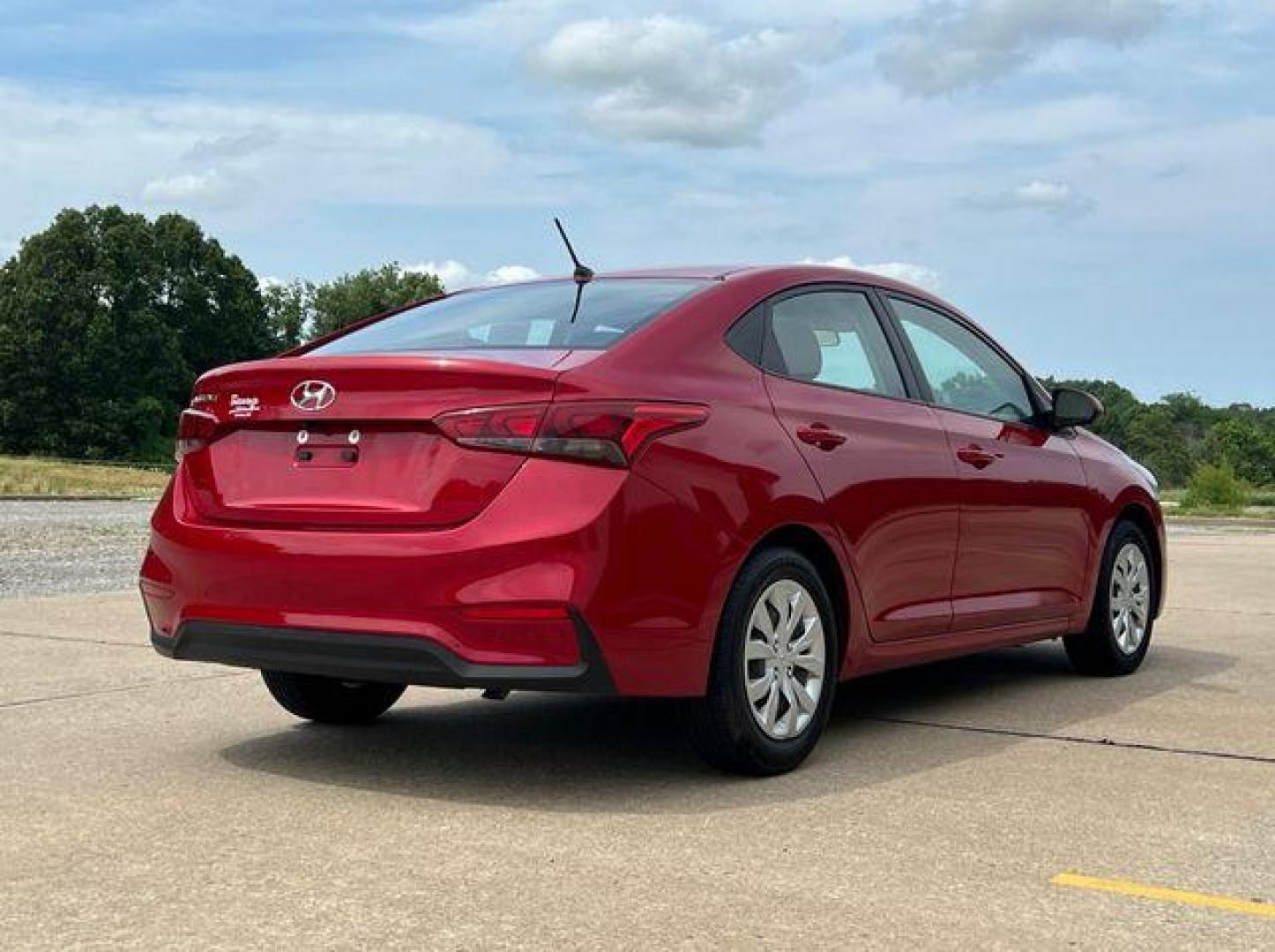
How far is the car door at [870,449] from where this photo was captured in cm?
536

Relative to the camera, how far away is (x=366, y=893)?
3.72 m

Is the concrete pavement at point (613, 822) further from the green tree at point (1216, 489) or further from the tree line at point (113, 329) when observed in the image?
the tree line at point (113, 329)

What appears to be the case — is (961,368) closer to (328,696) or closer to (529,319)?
(529,319)

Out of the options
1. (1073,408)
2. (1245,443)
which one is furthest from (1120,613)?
(1245,443)

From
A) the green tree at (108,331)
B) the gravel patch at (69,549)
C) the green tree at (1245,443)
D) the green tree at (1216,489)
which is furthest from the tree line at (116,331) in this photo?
the gravel patch at (69,549)

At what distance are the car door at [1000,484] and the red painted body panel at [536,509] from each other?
24.0 inches

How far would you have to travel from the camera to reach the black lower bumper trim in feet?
14.8

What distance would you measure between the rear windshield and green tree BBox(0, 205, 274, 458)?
74105mm

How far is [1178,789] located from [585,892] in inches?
84.3

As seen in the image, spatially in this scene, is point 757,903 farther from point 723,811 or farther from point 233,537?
point 233,537

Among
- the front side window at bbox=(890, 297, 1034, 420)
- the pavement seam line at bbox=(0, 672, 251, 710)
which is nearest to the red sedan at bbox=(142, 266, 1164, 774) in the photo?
the front side window at bbox=(890, 297, 1034, 420)

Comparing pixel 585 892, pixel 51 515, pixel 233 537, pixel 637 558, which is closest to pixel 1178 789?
pixel 637 558

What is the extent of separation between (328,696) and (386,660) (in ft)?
4.81

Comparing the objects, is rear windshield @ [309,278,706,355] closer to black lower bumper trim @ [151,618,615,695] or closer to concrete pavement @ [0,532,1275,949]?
black lower bumper trim @ [151,618,615,695]
